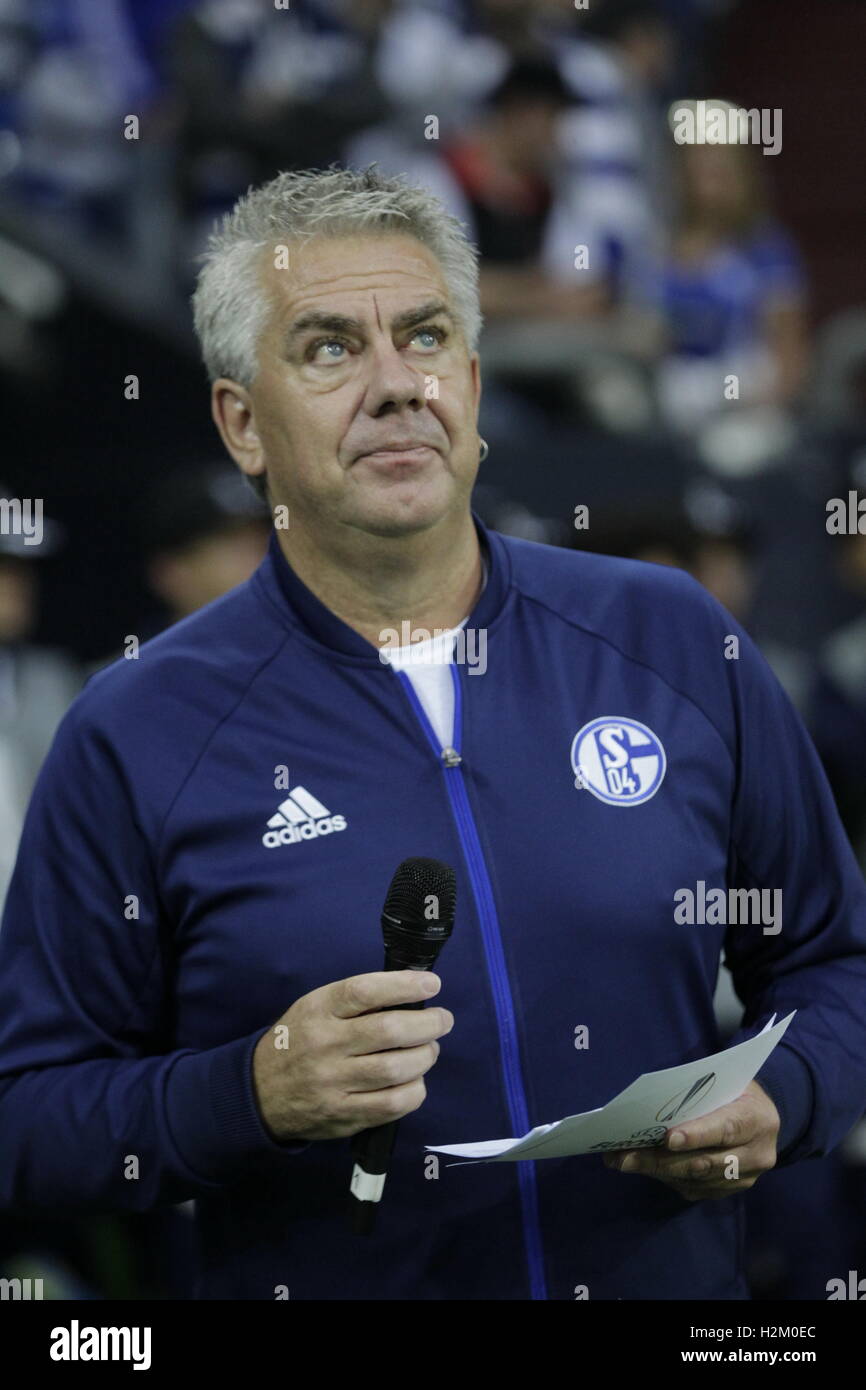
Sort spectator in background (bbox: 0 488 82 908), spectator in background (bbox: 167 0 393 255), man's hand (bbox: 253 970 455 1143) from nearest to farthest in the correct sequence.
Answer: man's hand (bbox: 253 970 455 1143) → spectator in background (bbox: 0 488 82 908) → spectator in background (bbox: 167 0 393 255)

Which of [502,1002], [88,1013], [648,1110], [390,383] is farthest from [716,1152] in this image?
[390,383]

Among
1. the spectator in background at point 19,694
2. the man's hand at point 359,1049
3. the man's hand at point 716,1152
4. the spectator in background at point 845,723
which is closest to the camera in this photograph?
the man's hand at point 359,1049

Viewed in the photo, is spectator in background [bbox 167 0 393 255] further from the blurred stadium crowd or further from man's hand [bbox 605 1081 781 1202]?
man's hand [bbox 605 1081 781 1202]

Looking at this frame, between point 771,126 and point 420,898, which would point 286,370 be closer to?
point 420,898

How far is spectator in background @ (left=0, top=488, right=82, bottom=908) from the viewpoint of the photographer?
3.53 m

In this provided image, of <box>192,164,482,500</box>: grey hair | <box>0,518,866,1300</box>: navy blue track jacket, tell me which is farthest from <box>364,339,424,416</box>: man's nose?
<box>0,518,866,1300</box>: navy blue track jacket

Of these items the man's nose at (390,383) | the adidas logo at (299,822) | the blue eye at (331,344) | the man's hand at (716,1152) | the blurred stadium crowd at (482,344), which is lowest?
the man's hand at (716,1152)

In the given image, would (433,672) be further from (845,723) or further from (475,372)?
(845,723)

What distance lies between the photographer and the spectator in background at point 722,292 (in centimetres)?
523

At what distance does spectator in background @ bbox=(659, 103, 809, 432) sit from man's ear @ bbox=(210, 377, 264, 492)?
10.7ft

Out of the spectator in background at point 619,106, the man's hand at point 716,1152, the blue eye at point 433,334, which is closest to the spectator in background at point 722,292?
the spectator in background at point 619,106

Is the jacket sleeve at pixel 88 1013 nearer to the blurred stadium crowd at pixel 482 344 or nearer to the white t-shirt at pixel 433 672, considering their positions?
the white t-shirt at pixel 433 672

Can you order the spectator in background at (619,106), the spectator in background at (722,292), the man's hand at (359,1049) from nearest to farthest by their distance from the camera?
the man's hand at (359,1049) < the spectator in background at (619,106) < the spectator in background at (722,292)

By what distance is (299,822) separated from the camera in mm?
1776
